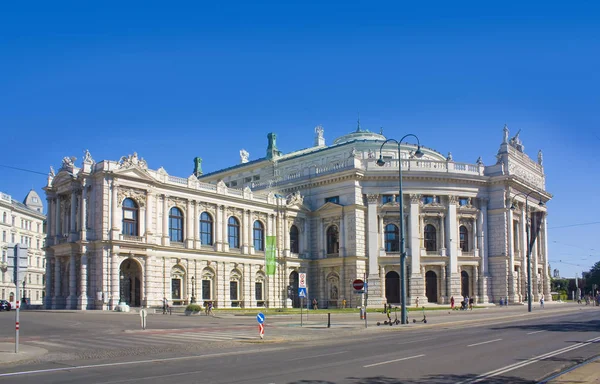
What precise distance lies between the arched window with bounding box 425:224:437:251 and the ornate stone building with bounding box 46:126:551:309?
0.50 ft

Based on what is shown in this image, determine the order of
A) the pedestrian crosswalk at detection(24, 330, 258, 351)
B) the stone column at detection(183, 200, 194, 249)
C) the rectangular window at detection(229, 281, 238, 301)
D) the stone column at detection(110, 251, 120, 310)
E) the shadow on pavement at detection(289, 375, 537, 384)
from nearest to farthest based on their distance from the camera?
1. the shadow on pavement at detection(289, 375, 537, 384)
2. the pedestrian crosswalk at detection(24, 330, 258, 351)
3. the stone column at detection(110, 251, 120, 310)
4. the stone column at detection(183, 200, 194, 249)
5. the rectangular window at detection(229, 281, 238, 301)

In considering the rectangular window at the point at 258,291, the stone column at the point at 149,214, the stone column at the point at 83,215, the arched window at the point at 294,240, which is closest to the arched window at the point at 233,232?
the rectangular window at the point at 258,291

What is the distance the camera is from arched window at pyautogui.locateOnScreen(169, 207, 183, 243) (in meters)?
66.8

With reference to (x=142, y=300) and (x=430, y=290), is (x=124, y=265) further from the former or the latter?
(x=430, y=290)

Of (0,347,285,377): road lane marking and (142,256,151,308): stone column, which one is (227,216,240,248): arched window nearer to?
(142,256,151,308): stone column

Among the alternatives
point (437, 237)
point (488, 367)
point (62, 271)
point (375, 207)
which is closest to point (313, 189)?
point (375, 207)

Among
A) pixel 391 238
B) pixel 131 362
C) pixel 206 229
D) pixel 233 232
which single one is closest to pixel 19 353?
pixel 131 362

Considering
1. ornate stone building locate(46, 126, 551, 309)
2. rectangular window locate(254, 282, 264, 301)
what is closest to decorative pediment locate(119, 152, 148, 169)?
ornate stone building locate(46, 126, 551, 309)

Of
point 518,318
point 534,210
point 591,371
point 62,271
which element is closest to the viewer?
point 591,371

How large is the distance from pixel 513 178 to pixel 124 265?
50.0 metres

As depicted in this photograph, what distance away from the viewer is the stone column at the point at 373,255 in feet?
251

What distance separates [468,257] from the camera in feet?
264

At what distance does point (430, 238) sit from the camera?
79.8 metres

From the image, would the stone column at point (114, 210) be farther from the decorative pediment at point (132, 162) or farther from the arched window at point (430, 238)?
the arched window at point (430, 238)
